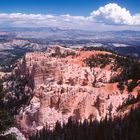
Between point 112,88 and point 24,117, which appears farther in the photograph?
point 112,88

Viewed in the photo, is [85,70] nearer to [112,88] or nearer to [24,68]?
[112,88]

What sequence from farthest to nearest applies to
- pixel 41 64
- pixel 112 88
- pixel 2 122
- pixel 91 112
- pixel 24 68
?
pixel 24 68 → pixel 41 64 → pixel 112 88 → pixel 91 112 → pixel 2 122

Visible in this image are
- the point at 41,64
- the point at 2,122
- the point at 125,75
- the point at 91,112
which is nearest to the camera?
the point at 2,122

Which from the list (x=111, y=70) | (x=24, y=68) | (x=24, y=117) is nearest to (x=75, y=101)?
(x=24, y=117)

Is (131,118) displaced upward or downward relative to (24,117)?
upward

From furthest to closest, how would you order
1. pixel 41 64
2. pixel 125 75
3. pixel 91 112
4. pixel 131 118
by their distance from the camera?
pixel 41 64
pixel 125 75
pixel 91 112
pixel 131 118

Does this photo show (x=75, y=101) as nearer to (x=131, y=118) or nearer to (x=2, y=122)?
(x=131, y=118)

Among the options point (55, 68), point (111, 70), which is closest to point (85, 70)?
point (55, 68)

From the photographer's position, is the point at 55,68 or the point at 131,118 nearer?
the point at 131,118

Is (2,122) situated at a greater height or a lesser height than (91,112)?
greater
